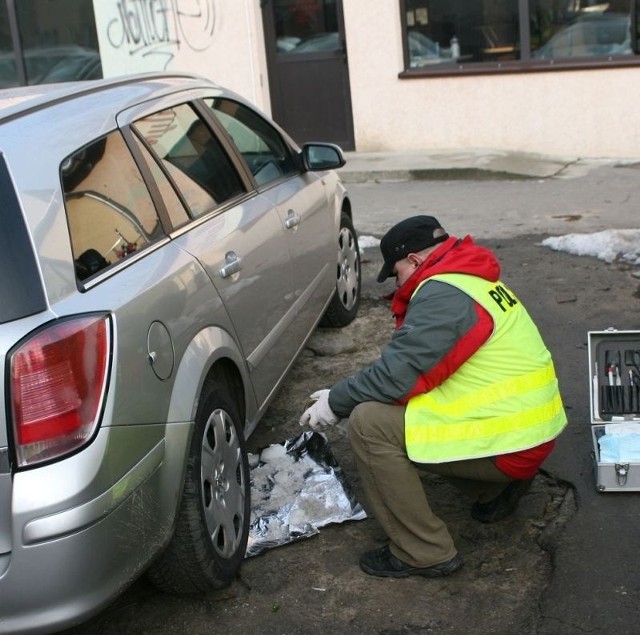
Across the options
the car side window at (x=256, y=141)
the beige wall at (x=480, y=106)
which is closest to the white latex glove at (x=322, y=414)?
the car side window at (x=256, y=141)

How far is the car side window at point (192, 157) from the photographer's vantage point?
382 cm

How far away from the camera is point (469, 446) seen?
337 cm

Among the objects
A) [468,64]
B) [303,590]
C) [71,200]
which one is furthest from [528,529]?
[468,64]

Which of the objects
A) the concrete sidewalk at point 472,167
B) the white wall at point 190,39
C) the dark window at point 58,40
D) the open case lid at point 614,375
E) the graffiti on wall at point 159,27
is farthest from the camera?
the dark window at point 58,40

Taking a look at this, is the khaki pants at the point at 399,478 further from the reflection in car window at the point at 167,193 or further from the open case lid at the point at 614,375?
the reflection in car window at the point at 167,193

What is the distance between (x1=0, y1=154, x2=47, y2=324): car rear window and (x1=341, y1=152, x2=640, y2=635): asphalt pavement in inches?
69.8

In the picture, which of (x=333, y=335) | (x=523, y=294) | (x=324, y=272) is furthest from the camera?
(x=523, y=294)

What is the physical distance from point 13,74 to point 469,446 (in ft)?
37.2

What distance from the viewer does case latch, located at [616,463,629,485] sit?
3822 mm

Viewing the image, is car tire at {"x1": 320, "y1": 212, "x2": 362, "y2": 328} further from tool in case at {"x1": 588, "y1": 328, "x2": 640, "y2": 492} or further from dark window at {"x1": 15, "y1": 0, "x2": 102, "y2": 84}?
dark window at {"x1": 15, "y1": 0, "x2": 102, "y2": 84}

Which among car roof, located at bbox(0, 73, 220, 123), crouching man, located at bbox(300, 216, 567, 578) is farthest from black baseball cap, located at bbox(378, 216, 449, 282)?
car roof, located at bbox(0, 73, 220, 123)

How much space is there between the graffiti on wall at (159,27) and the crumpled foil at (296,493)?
847 cm

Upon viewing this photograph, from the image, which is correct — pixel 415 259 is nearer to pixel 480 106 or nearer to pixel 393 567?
pixel 393 567

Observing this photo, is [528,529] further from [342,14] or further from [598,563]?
[342,14]
